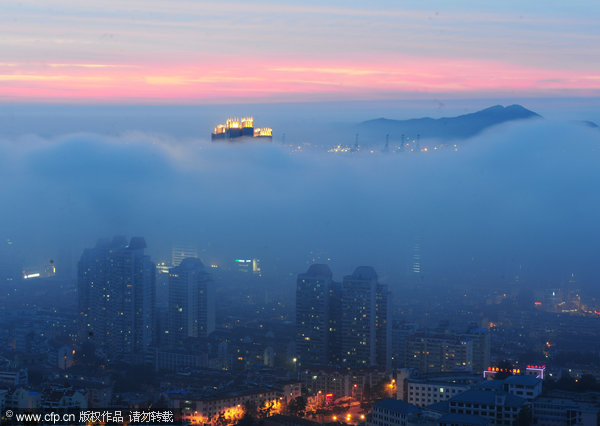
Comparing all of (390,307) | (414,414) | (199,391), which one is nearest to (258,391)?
(199,391)

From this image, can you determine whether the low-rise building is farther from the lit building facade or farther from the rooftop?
the lit building facade

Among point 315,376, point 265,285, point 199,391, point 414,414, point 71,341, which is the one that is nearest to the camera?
point 414,414

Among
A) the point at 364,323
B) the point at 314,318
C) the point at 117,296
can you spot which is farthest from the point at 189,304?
the point at 364,323

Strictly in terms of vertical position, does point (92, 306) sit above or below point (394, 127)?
below

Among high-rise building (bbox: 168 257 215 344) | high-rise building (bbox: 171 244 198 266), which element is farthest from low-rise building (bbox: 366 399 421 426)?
high-rise building (bbox: 171 244 198 266)

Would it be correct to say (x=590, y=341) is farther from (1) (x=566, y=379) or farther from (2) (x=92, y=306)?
(2) (x=92, y=306)

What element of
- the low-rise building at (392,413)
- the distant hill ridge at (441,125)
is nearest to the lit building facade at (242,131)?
the distant hill ridge at (441,125)

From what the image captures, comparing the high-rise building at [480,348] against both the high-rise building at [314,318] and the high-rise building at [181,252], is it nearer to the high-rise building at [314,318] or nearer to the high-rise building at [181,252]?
the high-rise building at [314,318]
